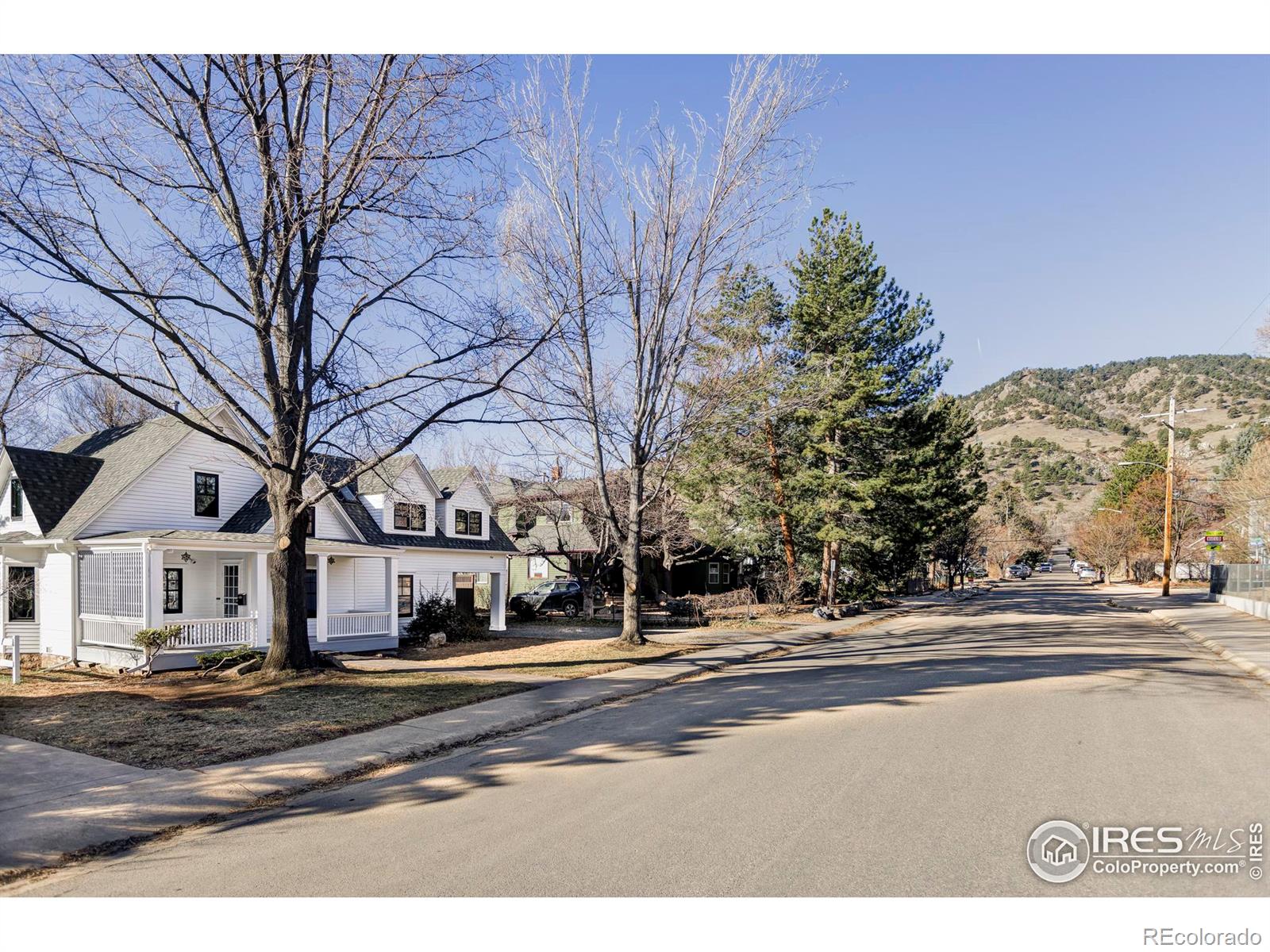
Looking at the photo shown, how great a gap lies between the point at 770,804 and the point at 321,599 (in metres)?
18.4

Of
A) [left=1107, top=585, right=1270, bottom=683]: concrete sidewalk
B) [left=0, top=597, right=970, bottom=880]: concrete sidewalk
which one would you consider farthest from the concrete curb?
[left=0, top=597, right=970, bottom=880]: concrete sidewalk

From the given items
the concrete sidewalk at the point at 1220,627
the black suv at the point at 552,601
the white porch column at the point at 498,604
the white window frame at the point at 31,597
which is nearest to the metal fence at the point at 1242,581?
the concrete sidewalk at the point at 1220,627

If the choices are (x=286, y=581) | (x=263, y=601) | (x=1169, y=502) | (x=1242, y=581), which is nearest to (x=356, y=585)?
(x=263, y=601)

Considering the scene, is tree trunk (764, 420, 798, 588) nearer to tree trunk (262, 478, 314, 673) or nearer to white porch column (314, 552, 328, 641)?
white porch column (314, 552, 328, 641)

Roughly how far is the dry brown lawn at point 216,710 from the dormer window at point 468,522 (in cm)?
1448

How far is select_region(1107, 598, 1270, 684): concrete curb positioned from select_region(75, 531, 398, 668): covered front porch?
68.9 ft

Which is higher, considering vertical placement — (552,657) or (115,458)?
(115,458)

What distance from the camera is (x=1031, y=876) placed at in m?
5.00

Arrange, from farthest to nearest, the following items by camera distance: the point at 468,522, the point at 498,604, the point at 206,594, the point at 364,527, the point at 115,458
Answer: the point at 468,522, the point at 498,604, the point at 364,527, the point at 115,458, the point at 206,594

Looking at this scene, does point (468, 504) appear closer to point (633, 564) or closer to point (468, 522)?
point (468, 522)

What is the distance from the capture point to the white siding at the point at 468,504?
29.8 m

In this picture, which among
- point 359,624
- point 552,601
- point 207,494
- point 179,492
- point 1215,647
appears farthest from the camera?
point 552,601

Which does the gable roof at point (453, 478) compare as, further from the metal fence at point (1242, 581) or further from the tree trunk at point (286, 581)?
the metal fence at point (1242, 581)

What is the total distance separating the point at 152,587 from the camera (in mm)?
19078
